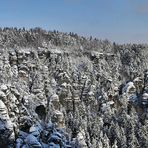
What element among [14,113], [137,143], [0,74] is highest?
[0,74]

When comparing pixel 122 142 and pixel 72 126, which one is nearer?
pixel 122 142

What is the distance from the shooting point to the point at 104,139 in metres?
140

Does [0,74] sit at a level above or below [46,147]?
above

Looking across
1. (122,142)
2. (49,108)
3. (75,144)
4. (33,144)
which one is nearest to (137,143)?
(122,142)

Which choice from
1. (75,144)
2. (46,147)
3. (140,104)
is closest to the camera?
(46,147)

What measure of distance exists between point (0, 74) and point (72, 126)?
110ft

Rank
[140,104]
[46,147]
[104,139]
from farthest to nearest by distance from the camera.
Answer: [140,104] → [104,139] → [46,147]

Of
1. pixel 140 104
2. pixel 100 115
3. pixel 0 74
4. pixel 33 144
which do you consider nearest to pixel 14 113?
pixel 33 144

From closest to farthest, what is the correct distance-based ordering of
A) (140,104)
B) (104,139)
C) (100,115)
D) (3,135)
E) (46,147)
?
(3,135)
(46,147)
(104,139)
(100,115)
(140,104)

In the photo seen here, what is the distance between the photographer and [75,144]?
130250mm

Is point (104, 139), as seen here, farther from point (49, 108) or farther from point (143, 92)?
point (143, 92)

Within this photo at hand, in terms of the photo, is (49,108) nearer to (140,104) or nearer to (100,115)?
(100,115)

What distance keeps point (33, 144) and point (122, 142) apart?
48.6 meters

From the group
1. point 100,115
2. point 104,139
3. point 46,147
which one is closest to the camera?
point 46,147
